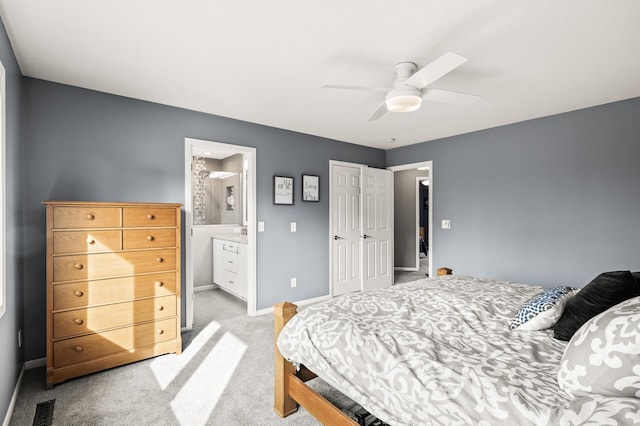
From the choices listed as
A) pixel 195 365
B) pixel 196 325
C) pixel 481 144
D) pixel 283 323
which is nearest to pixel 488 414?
pixel 283 323

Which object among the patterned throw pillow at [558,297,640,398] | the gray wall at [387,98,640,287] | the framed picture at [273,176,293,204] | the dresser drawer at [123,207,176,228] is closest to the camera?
the patterned throw pillow at [558,297,640,398]

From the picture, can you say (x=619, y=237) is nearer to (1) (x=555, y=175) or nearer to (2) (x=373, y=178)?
(1) (x=555, y=175)

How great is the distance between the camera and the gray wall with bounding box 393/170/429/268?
7.17 m

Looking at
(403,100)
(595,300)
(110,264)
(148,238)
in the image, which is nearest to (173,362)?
(110,264)

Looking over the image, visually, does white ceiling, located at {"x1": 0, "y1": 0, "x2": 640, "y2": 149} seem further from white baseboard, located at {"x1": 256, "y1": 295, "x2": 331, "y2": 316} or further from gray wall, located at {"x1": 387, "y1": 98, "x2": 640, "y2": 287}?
white baseboard, located at {"x1": 256, "y1": 295, "x2": 331, "y2": 316}

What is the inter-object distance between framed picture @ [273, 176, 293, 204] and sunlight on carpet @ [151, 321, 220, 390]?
1800mm

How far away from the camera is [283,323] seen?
1983mm

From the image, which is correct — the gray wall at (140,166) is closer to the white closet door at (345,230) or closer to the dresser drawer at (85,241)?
the white closet door at (345,230)

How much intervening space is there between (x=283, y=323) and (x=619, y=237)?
355 centimetres

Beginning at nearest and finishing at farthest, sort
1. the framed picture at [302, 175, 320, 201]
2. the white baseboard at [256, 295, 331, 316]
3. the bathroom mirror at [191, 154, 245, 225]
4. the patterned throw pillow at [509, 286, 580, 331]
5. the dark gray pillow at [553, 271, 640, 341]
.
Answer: the dark gray pillow at [553, 271, 640, 341], the patterned throw pillow at [509, 286, 580, 331], the white baseboard at [256, 295, 331, 316], the framed picture at [302, 175, 320, 201], the bathroom mirror at [191, 154, 245, 225]

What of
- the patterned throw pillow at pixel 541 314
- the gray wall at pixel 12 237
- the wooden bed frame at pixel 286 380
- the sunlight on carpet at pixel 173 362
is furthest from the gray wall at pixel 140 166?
the patterned throw pillow at pixel 541 314

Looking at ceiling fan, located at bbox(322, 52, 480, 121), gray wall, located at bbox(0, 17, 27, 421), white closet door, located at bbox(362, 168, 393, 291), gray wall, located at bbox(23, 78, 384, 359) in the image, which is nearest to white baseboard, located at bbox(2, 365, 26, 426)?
gray wall, located at bbox(0, 17, 27, 421)

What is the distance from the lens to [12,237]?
217 cm

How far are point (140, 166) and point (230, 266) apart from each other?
83.8 inches
